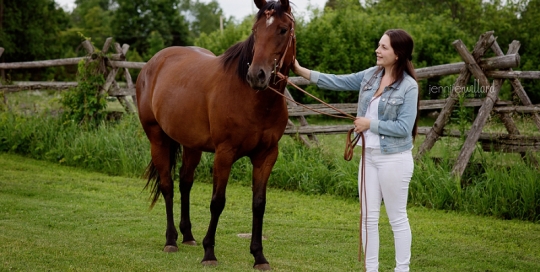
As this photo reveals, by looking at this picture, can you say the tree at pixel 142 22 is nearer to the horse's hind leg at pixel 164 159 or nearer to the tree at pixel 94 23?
the tree at pixel 94 23

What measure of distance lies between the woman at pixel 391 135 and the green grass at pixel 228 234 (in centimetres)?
106

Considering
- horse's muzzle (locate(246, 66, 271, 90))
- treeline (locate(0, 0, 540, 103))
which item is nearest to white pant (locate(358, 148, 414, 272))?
horse's muzzle (locate(246, 66, 271, 90))

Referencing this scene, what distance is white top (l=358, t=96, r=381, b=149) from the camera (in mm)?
4259

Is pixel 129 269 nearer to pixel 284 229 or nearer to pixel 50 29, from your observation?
pixel 284 229

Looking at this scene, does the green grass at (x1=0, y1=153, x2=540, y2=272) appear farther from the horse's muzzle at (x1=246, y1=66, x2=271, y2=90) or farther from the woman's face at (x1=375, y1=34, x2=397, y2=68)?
the woman's face at (x1=375, y1=34, x2=397, y2=68)

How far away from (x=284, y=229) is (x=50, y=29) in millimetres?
35586

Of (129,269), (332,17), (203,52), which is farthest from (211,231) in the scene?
(332,17)

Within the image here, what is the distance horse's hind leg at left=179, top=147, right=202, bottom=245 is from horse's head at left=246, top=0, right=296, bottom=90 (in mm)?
1895

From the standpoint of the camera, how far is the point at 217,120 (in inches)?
207

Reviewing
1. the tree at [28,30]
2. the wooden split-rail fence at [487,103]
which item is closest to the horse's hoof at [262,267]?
the wooden split-rail fence at [487,103]

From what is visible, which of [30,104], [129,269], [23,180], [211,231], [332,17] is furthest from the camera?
[332,17]

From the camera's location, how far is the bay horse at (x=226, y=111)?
465 centimetres

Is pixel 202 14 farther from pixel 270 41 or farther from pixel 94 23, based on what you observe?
pixel 270 41

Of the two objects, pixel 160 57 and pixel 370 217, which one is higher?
pixel 160 57
